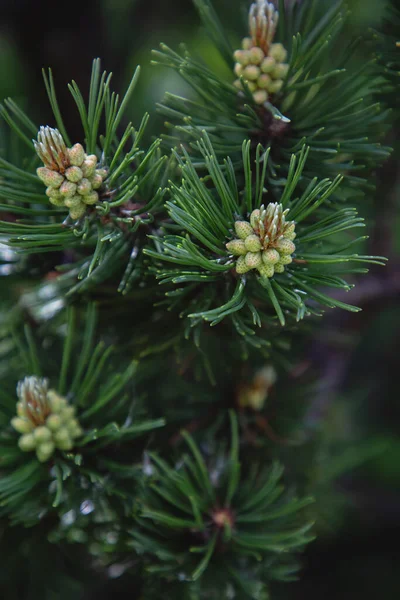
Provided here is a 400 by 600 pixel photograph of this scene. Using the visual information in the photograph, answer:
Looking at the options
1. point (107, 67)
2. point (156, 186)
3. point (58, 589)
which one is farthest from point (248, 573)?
point (107, 67)

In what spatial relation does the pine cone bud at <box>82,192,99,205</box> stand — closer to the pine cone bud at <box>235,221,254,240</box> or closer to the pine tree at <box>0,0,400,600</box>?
the pine tree at <box>0,0,400,600</box>

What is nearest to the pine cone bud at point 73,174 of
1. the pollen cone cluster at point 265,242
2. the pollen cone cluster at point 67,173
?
the pollen cone cluster at point 67,173

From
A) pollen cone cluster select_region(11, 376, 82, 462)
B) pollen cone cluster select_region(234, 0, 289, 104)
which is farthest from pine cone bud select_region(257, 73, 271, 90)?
pollen cone cluster select_region(11, 376, 82, 462)

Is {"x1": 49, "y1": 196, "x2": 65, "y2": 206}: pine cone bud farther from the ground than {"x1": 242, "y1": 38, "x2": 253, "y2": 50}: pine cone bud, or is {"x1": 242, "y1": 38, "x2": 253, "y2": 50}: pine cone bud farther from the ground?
{"x1": 242, "y1": 38, "x2": 253, "y2": 50}: pine cone bud

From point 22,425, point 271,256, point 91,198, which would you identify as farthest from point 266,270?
point 22,425

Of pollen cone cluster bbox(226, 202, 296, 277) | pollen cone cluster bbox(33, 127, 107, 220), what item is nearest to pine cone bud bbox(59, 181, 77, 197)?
pollen cone cluster bbox(33, 127, 107, 220)

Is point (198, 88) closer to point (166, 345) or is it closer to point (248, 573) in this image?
point (166, 345)

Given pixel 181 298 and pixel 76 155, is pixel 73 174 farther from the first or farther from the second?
pixel 181 298

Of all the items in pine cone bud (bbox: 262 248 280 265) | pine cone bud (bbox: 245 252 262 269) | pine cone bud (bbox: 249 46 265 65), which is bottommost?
pine cone bud (bbox: 245 252 262 269)
